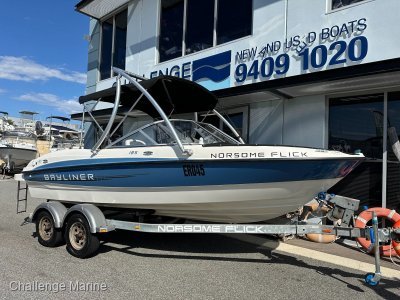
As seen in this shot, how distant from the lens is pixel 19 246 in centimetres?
600

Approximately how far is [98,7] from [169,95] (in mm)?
9301

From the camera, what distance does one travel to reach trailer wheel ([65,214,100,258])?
5.37 m

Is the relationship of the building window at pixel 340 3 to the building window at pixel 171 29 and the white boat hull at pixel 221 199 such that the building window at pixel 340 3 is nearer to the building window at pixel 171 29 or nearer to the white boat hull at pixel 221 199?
the white boat hull at pixel 221 199

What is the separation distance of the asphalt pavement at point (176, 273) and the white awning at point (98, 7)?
9620 mm

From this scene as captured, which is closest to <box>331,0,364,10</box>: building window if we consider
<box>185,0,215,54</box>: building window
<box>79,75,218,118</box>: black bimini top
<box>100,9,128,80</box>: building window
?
<box>79,75,218,118</box>: black bimini top

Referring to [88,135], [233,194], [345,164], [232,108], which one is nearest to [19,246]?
[233,194]

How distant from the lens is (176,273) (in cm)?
486

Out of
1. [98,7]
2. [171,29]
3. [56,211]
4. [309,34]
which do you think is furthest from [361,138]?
[98,7]

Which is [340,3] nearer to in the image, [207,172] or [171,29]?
[207,172]

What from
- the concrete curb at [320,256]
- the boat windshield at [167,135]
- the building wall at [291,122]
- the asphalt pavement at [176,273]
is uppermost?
the building wall at [291,122]

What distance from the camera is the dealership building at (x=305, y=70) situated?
6750mm

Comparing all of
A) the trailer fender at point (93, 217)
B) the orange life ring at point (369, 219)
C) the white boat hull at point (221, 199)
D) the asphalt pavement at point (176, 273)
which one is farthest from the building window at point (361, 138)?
the trailer fender at point (93, 217)

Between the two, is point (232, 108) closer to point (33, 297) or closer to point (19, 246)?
point (19, 246)

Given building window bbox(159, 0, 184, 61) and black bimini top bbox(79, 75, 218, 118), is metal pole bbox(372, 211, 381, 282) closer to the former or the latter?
black bimini top bbox(79, 75, 218, 118)
